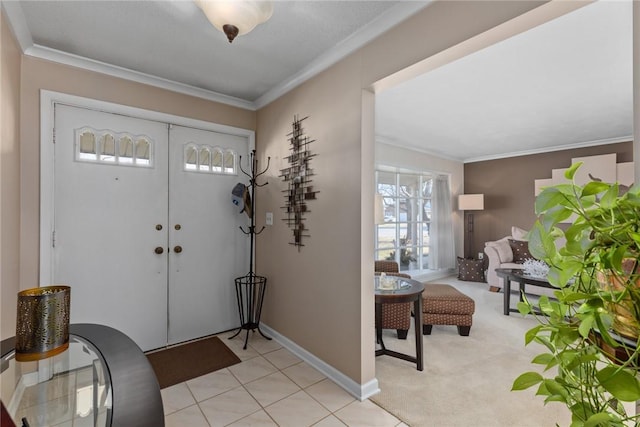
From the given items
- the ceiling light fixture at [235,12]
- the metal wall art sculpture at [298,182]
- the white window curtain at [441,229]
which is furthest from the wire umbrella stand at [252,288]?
the white window curtain at [441,229]

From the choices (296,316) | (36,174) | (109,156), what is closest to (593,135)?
(296,316)

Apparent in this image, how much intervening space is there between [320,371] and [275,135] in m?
2.24

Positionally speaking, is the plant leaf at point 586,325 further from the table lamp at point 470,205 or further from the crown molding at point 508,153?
the table lamp at point 470,205

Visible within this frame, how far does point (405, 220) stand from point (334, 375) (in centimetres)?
375

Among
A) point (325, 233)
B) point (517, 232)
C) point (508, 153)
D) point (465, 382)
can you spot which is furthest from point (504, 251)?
point (325, 233)

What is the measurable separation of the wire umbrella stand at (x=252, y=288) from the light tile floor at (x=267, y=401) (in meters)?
0.58

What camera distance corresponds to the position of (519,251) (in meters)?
4.96

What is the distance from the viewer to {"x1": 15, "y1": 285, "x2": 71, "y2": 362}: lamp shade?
3.10 feet

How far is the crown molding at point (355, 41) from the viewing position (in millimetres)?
1680

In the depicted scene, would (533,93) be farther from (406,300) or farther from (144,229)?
(144,229)

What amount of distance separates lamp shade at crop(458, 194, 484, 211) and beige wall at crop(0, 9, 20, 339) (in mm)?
6374

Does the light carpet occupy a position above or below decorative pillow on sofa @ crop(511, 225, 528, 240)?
below

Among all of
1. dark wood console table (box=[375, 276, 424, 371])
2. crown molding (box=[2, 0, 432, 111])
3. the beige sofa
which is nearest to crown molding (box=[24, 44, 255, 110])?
crown molding (box=[2, 0, 432, 111])

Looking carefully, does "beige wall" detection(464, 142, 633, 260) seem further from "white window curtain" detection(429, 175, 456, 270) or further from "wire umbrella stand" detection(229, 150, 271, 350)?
"wire umbrella stand" detection(229, 150, 271, 350)
